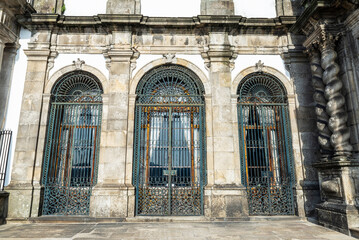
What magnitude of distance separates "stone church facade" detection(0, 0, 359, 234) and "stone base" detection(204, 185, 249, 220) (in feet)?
0.09

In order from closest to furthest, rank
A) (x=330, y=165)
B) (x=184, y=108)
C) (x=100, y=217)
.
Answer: (x=330, y=165) < (x=100, y=217) < (x=184, y=108)

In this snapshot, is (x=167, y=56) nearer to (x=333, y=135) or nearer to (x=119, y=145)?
(x=119, y=145)

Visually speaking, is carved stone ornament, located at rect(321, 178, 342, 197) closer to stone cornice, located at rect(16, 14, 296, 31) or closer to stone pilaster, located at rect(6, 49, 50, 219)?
stone cornice, located at rect(16, 14, 296, 31)

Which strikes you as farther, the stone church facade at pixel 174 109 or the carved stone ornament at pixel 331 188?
the stone church facade at pixel 174 109

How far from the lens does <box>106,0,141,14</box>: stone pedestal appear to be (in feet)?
27.9

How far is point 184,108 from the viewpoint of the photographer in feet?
27.0

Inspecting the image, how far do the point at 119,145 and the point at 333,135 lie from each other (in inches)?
228

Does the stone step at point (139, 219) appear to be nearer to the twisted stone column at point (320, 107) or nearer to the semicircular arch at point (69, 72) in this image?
the twisted stone column at point (320, 107)

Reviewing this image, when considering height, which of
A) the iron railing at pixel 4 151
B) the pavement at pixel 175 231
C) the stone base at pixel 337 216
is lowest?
the pavement at pixel 175 231

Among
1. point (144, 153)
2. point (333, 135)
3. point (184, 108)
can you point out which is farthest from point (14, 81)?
point (333, 135)

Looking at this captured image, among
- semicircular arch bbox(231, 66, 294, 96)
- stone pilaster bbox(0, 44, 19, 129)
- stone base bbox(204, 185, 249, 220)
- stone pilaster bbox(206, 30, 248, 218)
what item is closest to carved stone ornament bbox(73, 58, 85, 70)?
stone pilaster bbox(0, 44, 19, 129)

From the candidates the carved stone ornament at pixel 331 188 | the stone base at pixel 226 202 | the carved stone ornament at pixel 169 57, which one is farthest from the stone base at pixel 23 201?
the carved stone ornament at pixel 331 188

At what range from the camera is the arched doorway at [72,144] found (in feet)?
24.7

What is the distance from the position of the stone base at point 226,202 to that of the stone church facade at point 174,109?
28 millimetres
